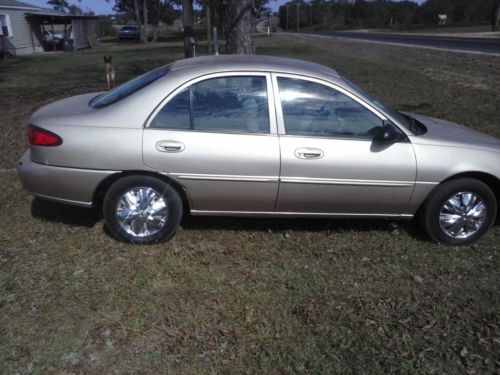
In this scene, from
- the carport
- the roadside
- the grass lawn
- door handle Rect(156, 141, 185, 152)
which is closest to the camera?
the grass lawn

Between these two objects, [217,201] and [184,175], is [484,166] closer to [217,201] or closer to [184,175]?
[217,201]

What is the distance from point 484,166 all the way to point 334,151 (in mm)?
1332

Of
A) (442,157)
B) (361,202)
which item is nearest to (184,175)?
(361,202)

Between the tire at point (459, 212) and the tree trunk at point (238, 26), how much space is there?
624 cm

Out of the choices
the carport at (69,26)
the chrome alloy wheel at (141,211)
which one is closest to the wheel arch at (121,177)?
the chrome alloy wheel at (141,211)

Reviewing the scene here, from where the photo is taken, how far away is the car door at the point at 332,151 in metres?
3.86

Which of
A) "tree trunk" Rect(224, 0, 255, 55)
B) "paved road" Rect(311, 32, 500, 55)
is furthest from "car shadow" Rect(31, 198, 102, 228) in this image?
"paved road" Rect(311, 32, 500, 55)

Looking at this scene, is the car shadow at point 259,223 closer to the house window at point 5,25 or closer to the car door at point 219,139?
the car door at point 219,139

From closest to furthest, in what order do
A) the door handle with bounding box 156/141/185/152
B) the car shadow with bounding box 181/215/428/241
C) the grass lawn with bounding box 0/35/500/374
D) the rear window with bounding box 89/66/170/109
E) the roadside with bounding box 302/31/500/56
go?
the grass lawn with bounding box 0/35/500/374, the door handle with bounding box 156/141/185/152, the rear window with bounding box 89/66/170/109, the car shadow with bounding box 181/215/428/241, the roadside with bounding box 302/31/500/56

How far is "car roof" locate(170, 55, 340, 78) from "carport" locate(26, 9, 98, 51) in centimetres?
3209

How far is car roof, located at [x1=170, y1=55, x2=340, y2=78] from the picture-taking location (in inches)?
155

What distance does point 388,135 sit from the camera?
3.83 m

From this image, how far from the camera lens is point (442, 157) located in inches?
156

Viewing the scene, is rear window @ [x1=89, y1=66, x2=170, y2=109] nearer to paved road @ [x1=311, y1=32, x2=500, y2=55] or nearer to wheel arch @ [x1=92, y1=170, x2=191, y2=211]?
wheel arch @ [x1=92, y1=170, x2=191, y2=211]
